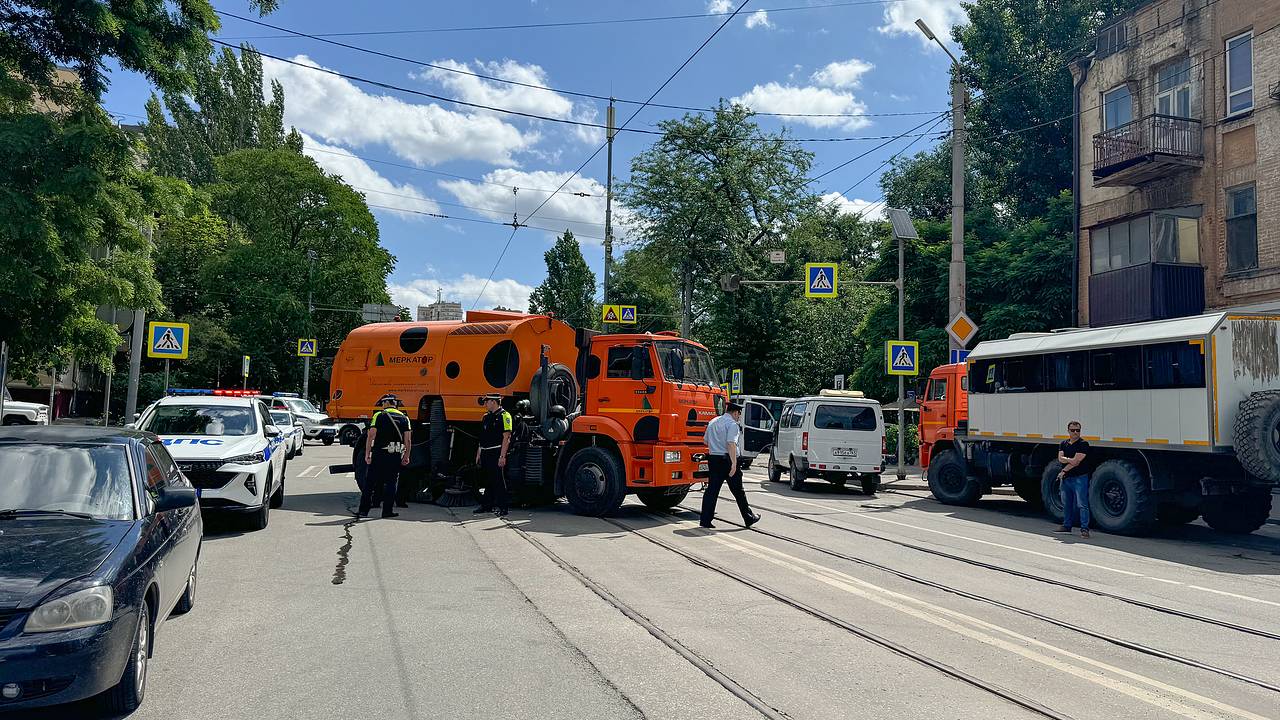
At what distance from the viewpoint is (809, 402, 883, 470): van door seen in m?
19.5

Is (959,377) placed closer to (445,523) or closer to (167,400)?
(445,523)

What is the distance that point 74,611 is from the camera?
14.1ft

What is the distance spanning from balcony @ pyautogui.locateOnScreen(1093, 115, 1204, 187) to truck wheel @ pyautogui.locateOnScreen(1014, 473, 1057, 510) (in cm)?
945

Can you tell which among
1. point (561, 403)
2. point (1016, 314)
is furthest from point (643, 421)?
point (1016, 314)

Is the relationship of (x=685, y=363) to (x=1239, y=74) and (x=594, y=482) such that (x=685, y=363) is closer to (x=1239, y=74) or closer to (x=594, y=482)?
(x=594, y=482)

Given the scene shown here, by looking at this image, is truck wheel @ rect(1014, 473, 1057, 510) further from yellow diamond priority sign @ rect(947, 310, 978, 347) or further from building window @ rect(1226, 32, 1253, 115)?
building window @ rect(1226, 32, 1253, 115)

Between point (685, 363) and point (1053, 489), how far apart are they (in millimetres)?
6668

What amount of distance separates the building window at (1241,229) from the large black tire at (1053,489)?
9.56 metres

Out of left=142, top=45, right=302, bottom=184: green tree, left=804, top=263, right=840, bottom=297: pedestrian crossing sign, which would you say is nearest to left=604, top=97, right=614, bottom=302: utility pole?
left=804, top=263, right=840, bottom=297: pedestrian crossing sign

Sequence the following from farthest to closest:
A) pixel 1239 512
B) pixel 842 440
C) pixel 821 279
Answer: pixel 821 279
pixel 842 440
pixel 1239 512

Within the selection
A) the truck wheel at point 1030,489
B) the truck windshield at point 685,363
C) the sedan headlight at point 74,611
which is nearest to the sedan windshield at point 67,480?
the sedan headlight at point 74,611

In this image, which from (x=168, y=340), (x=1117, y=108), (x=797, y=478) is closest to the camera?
(x=168, y=340)

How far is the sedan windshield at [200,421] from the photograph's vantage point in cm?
1161

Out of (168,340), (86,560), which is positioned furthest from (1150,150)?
(86,560)
